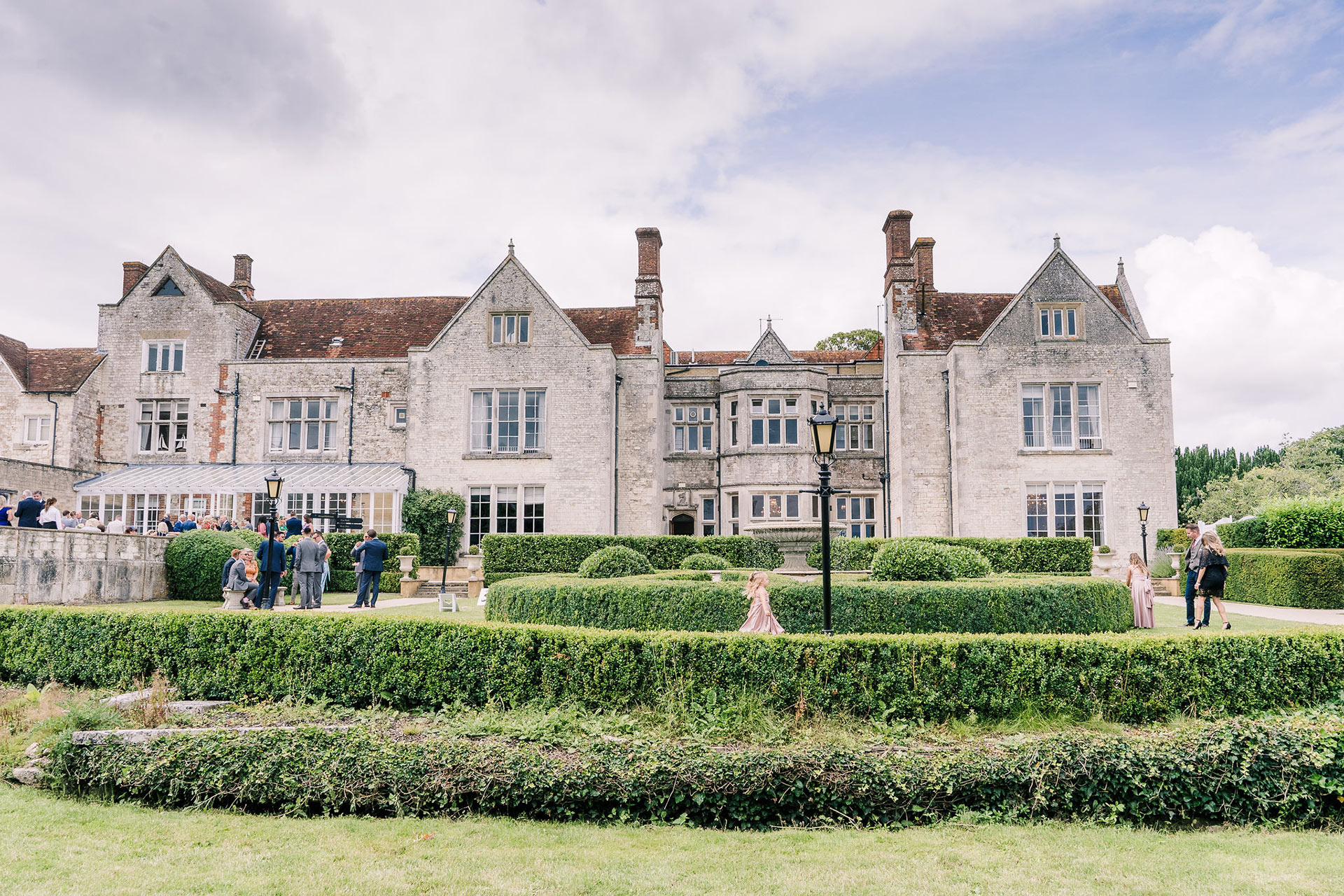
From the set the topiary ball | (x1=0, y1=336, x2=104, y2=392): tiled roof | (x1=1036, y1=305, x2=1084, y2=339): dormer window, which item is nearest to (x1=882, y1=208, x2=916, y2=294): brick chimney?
(x1=1036, y1=305, x2=1084, y2=339): dormer window

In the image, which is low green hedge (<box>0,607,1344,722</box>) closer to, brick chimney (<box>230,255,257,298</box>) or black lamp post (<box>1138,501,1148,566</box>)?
black lamp post (<box>1138,501,1148,566</box>)

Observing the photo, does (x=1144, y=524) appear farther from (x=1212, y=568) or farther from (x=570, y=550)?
(x=570, y=550)

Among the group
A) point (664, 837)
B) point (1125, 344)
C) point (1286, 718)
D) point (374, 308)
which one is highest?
point (374, 308)

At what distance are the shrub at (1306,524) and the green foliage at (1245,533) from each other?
0.47m

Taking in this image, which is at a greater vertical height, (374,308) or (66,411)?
(374,308)

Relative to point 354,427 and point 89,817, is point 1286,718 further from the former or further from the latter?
point 354,427

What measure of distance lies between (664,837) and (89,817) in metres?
5.01

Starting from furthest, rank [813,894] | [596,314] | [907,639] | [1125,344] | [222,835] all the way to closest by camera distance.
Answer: [596,314] < [1125,344] < [907,639] < [222,835] < [813,894]

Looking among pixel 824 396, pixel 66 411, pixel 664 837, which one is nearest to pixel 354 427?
pixel 66 411

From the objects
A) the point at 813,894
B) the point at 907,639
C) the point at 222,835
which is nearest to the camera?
→ the point at 813,894

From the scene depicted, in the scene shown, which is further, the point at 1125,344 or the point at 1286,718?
the point at 1125,344

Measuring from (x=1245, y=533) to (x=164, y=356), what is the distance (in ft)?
128

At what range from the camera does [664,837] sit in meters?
7.25

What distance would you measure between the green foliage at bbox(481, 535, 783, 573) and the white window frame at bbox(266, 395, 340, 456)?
11.4 meters
